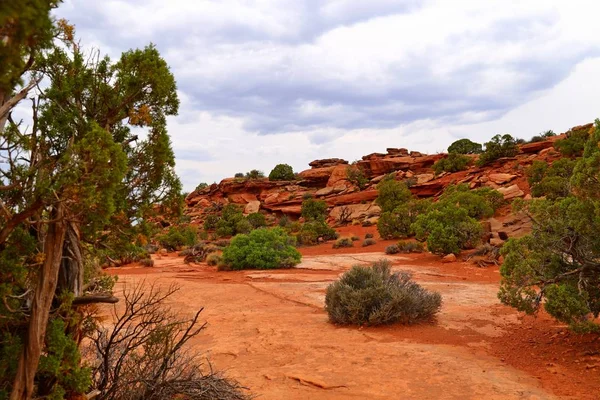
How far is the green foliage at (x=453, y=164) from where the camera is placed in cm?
4328

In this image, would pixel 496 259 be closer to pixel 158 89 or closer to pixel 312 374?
pixel 312 374

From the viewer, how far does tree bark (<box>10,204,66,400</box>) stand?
10.3ft

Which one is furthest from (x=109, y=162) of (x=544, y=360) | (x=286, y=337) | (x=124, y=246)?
(x=544, y=360)

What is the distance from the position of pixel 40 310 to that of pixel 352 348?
5.14 m

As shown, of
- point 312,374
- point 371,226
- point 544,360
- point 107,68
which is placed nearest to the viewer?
point 107,68

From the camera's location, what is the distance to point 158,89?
13.1 feet

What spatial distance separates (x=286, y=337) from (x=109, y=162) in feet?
19.3

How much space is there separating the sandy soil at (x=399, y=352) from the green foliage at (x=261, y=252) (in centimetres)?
675

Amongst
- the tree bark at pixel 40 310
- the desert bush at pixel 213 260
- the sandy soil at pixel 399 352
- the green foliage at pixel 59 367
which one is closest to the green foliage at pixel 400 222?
the desert bush at pixel 213 260

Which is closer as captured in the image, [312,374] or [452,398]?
[452,398]

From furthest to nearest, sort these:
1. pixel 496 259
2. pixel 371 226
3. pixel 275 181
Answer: pixel 275 181, pixel 371 226, pixel 496 259

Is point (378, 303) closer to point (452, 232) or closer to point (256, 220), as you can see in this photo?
point (452, 232)

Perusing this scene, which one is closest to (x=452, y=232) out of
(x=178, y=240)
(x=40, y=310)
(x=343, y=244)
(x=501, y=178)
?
(x=343, y=244)

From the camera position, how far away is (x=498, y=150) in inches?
1603
